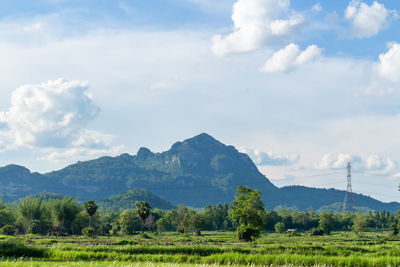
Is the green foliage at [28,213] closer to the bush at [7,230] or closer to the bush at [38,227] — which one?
the bush at [38,227]

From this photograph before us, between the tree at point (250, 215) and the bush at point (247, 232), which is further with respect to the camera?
the tree at point (250, 215)

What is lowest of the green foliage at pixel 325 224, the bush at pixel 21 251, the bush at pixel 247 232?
the green foliage at pixel 325 224

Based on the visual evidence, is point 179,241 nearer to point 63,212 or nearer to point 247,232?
point 247,232

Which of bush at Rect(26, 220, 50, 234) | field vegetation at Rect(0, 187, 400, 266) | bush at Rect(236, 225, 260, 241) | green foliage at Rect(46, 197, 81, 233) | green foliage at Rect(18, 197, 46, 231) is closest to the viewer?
field vegetation at Rect(0, 187, 400, 266)

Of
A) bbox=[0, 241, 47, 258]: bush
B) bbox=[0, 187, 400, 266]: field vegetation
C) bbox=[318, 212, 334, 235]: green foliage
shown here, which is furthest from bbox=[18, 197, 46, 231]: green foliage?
bbox=[318, 212, 334, 235]: green foliage

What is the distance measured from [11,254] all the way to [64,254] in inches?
254

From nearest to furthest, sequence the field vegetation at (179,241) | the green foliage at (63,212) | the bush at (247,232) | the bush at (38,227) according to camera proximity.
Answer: the field vegetation at (179,241) < the bush at (247,232) < the bush at (38,227) < the green foliage at (63,212)

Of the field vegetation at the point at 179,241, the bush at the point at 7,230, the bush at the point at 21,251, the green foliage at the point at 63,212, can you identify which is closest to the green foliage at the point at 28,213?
the field vegetation at the point at 179,241

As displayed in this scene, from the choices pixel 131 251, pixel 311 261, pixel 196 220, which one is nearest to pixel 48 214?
pixel 196 220

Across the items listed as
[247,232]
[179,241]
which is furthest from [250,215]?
[179,241]

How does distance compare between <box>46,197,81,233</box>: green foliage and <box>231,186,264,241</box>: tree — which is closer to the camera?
<box>231,186,264,241</box>: tree

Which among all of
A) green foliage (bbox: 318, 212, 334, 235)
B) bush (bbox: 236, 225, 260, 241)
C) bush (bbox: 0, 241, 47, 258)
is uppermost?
bush (bbox: 0, 241, 47, 258)

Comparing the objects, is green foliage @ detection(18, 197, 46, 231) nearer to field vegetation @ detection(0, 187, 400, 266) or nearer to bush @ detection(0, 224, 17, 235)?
field vegetation @ detection(0, 187, 400, 266)

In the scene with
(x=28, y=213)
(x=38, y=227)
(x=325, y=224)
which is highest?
(x=28, y=213)
